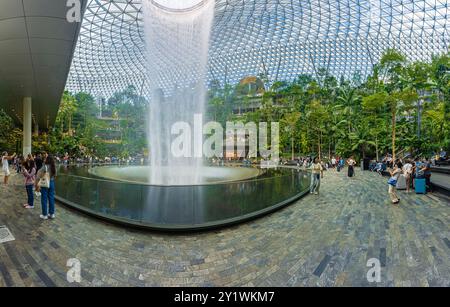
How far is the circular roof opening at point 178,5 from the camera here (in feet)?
64.5

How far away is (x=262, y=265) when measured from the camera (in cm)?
437

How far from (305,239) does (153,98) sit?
50.0ft

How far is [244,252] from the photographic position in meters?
4.96

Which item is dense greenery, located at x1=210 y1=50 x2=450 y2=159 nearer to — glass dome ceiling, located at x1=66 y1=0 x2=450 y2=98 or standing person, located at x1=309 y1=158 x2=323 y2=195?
glass dome ceiling, located at x1=66 y1=0 x2=450 y2=98

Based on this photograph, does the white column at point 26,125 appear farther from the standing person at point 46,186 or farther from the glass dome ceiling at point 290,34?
the standing person at point 46,186

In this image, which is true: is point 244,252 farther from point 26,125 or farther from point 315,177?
point 26,125

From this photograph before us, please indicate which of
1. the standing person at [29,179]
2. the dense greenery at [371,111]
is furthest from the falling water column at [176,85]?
the dense greenery at [371,111]

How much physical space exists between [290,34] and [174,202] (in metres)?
52.7

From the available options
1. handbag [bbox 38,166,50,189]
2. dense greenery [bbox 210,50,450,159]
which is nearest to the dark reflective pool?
handbag [bbox 38,166,50,189]

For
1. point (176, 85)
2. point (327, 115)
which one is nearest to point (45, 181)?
point (176, 85)

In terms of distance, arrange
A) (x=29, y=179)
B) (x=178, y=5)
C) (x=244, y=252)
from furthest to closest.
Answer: (x=178, y=5) < (x=29, y=179) < (x=244, y=252)

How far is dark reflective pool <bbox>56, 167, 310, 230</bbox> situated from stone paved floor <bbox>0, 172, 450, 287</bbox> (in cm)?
38
